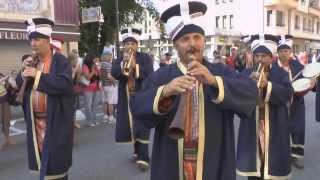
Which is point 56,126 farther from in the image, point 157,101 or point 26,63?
point 157,101

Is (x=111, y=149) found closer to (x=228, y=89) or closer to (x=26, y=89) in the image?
(x=26, y=89)

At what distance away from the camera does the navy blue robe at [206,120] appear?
2912 mm

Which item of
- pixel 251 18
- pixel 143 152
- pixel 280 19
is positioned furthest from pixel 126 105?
pixel 280 19

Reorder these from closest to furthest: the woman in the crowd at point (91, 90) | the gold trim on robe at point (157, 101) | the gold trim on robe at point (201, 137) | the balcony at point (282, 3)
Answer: the gold trim on robe at point (157, 101) → the gold trim on robe at point (201, 137) → the woman in the crowd at point (91, 90) → the balcony at point (282, 3)

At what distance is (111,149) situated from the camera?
8.30 metres

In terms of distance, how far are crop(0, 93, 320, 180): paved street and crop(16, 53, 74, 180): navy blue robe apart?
5.37 feet

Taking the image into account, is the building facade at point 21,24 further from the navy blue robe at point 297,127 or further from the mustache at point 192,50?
the mustache at point 192,50

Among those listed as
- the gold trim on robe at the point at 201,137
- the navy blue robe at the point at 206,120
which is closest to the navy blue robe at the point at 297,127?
the navy blue robe at the point at 206,120

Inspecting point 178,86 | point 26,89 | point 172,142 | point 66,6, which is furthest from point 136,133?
point 66,6

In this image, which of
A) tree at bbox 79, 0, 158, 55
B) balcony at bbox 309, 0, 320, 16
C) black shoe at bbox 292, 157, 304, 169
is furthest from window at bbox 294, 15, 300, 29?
black shoe at bbox 292, 157, 304, 169

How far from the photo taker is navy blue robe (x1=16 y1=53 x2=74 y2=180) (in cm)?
475

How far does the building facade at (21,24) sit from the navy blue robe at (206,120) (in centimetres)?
1242

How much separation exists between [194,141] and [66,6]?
50.4 feet

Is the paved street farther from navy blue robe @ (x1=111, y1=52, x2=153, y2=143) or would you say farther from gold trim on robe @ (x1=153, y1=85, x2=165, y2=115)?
gold trim on robe @ (x1=153, y1=85, x2=165, y2=115)
